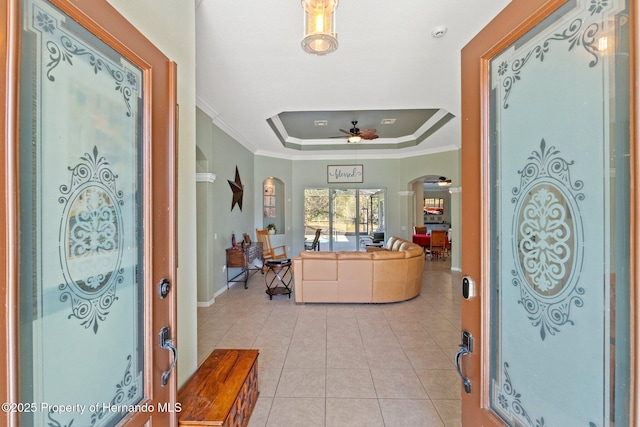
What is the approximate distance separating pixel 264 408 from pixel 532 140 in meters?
2.41

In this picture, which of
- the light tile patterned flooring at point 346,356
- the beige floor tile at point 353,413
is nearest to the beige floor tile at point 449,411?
the light tile patterned flooring at point 346,356

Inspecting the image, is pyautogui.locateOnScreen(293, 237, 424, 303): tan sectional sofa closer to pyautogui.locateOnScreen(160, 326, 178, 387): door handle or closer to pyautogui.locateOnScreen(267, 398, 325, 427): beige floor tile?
pyautogui.locateOnScreen(267, 398, 325, 427): beige floor tile

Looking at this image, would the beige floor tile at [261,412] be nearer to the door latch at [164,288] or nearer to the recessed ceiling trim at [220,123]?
the door latch at [164,288]

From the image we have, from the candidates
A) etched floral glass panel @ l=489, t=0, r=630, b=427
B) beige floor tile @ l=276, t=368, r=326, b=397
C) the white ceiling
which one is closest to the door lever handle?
etched floral glass panel @ l=489, t=0, r=630, b=427

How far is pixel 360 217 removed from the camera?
311 inches

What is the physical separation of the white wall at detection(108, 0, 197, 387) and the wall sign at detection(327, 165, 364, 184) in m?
6.14

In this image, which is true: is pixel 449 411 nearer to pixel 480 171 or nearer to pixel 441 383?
pixel 441 383

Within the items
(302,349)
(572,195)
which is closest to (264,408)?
(302,349)

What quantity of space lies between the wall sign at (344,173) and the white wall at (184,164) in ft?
20.1

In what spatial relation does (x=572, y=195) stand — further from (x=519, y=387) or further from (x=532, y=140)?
(x=519, y=387)

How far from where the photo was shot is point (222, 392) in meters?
1.67

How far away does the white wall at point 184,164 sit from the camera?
1.55m

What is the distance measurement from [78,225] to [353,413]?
2.15 meters

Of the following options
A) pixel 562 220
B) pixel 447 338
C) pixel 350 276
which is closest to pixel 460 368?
pixel 562 220
